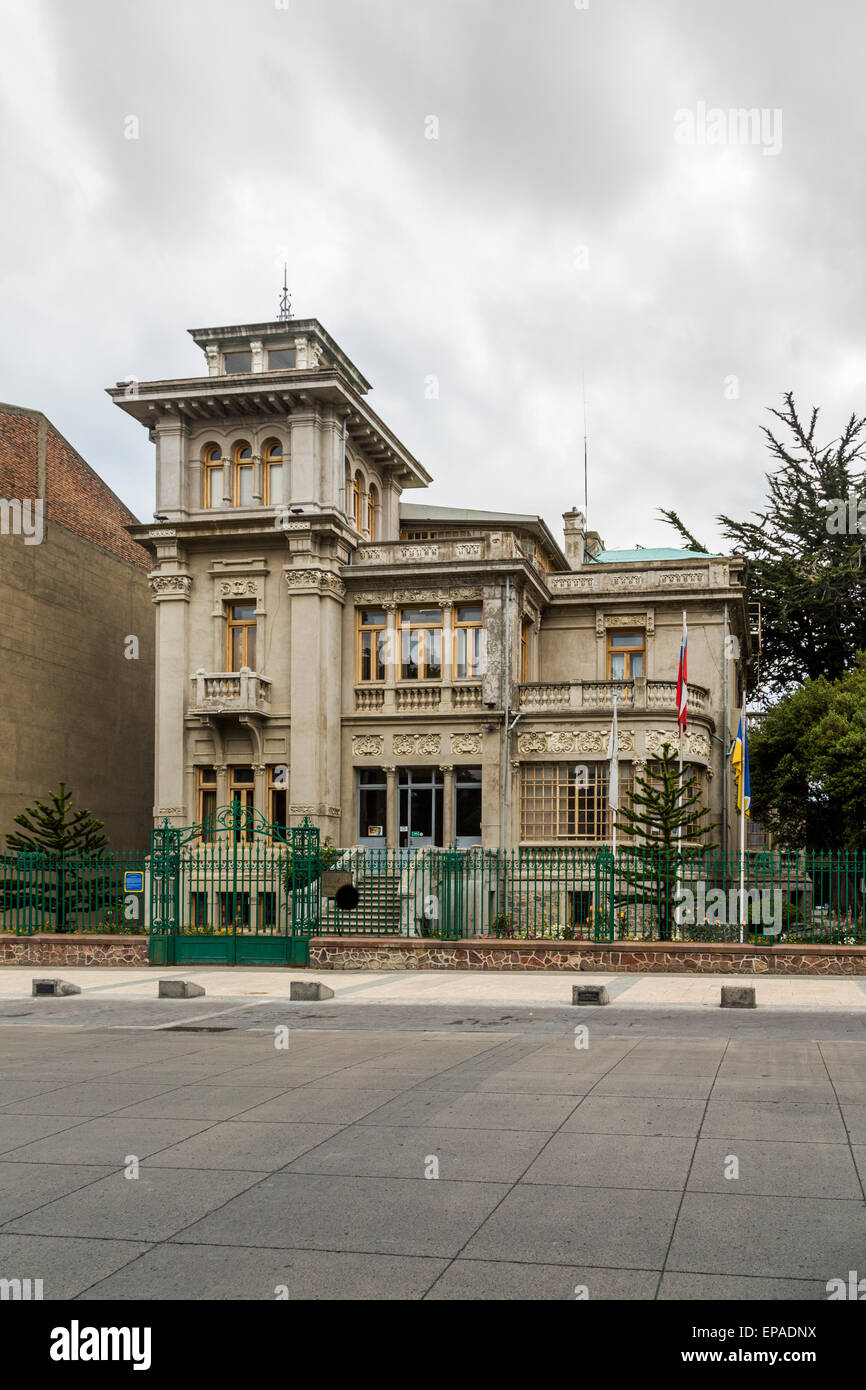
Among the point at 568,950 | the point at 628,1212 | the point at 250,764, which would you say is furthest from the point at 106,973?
the point at 628,1212

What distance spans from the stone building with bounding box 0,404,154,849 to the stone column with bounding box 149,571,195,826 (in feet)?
16.5

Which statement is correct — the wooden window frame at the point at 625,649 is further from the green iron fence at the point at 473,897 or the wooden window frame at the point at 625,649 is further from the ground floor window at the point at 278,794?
the green iron fence at the point at 473,897

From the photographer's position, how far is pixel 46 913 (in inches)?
1101

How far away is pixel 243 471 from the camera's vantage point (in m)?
38.0

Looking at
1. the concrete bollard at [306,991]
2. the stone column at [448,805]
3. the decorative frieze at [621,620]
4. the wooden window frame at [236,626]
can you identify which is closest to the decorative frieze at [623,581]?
the decorative frieze at [621,620]

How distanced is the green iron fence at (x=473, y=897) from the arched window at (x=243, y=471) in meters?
12.8

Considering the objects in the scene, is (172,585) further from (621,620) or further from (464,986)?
(464,986)

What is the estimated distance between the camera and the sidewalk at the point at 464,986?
743 inches

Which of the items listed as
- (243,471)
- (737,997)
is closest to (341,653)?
(243,471)

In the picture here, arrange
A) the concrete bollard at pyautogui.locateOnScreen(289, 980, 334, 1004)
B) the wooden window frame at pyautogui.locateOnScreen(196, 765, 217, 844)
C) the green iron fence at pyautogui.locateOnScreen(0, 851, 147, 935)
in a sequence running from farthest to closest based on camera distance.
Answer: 1. the wooden window frame at pyautogui.locateOnScreen(196, 765, 217, 844)
2. the green iron fence at pyautogui.locateOnScreen(0, 851, 147, 935)
3. the concrete bollard at pyautogui.locateOnScreen(289, 980, 334, 1004)

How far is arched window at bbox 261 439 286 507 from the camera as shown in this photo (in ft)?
123

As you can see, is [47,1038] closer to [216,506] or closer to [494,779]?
[494,779]

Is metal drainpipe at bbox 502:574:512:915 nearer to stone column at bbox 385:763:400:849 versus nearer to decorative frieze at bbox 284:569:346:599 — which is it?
stone column at bbox 385:763:400:849

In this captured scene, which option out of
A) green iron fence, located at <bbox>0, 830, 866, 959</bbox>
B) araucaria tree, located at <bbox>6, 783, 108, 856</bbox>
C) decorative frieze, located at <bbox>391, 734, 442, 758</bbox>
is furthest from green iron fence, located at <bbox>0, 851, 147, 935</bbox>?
decorative frieze, located at <bbox>391, 734, 442, 758</bbox>
